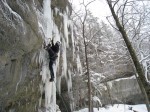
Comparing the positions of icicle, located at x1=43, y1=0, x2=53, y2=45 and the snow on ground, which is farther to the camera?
the snow on ground

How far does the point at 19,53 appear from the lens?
621 centimetres

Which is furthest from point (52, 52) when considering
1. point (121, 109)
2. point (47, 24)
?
point (121, 109)

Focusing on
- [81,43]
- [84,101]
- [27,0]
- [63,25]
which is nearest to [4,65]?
[27,0]

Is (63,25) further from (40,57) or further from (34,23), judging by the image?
(34,23)

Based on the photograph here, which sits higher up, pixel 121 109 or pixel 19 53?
pixel 19 53

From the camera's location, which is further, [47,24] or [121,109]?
[121,109]

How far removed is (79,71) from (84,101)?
8.27 feet

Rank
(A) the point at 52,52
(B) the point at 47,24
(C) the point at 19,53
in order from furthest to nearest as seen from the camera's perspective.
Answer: (B) the point at 47,24
(A) the point at 52,52
(C) the point at 19,53

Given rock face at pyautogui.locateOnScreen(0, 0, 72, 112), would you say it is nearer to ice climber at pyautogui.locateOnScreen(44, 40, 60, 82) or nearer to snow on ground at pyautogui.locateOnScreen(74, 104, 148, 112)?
ice climber at pyautogui.locateOnScreen(44, 40, 60, 82)

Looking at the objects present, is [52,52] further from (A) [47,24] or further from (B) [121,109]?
(B) [121,109]

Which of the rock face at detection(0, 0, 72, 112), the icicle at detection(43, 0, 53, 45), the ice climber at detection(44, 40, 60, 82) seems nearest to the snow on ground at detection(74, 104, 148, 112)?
the rock face at detection(0, 0, 72, 112)

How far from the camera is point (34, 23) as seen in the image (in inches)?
247

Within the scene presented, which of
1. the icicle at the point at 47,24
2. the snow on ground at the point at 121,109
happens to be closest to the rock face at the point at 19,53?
the icicle at the point at 47,24

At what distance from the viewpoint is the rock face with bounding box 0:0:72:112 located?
5191 mm
